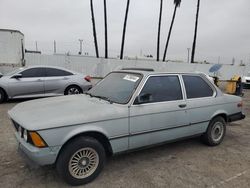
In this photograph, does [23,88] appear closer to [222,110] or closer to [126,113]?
[126,113]

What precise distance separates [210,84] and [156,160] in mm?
1979

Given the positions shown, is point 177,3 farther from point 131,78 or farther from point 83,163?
point 83,163

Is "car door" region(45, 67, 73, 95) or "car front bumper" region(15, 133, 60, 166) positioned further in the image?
"car door" region(45, 67, 73, 95)

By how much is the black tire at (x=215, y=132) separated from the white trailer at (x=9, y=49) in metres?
14.2

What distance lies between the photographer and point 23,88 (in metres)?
7.98

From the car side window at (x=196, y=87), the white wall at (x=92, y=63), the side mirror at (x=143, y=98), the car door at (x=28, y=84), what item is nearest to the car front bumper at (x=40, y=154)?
the side mirror at (x=143, y=98)

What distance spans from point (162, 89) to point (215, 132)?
5.78ft

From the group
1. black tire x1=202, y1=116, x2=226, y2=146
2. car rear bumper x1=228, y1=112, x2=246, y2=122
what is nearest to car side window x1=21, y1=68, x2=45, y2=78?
black tire x1=202, y1=116, x2=226, y2=146

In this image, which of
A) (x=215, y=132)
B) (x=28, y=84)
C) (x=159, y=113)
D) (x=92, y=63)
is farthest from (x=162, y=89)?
(x=92, y=63)

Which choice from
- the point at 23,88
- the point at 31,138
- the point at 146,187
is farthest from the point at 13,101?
the point at 146,187

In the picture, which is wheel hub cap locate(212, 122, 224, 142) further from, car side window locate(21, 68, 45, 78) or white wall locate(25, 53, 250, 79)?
→ white wall locate(25, 53, 250, 79)

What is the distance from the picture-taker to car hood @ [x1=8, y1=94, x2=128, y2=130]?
8.95ft

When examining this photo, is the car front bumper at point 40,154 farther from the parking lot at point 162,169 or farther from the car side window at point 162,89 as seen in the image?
the car side window at point 162,89

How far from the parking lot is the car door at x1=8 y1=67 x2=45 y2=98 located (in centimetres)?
363
